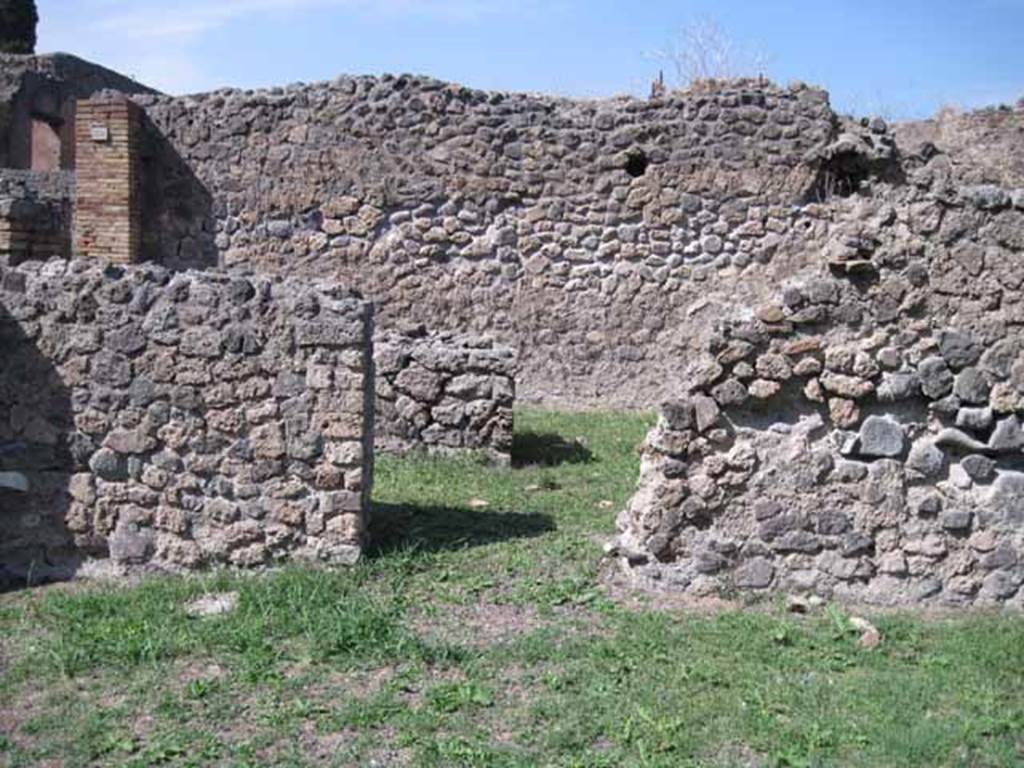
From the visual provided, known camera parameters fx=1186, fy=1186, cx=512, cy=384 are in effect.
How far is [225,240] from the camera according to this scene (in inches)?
509

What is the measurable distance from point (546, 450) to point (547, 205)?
368 cm

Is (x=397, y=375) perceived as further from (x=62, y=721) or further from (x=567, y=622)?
(x=62, y=721)

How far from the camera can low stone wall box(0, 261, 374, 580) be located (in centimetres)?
584

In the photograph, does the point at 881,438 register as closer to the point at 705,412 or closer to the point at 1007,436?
the point at 1007,436

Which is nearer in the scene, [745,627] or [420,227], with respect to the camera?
[745,627]

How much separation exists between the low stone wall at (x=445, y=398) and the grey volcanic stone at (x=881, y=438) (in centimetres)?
359

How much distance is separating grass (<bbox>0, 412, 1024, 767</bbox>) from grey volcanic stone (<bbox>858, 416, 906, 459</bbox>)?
0.74m

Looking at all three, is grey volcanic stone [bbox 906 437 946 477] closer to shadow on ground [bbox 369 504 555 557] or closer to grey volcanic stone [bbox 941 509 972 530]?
grey volcanic stone [bbox 941 509 972 530]

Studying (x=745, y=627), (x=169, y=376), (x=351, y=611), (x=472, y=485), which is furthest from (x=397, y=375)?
(x=745, y=627)

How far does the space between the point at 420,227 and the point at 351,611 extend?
24.7 feet

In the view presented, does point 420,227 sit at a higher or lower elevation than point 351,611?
higher

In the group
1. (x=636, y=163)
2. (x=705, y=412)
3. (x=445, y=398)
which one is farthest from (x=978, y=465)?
(x=636, y=163)

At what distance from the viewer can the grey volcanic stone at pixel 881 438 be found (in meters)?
5.46

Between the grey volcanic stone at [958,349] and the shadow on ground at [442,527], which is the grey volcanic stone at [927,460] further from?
the shadow on ground at [442,527]
